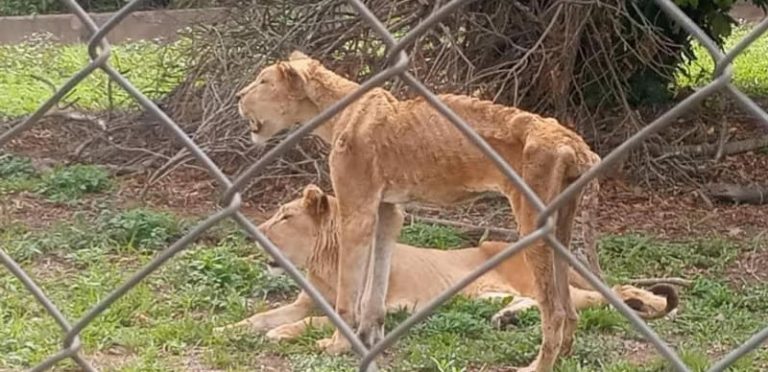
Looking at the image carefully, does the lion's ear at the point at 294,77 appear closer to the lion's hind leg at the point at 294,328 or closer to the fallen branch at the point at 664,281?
the lion's hind leg at the point at 294,328

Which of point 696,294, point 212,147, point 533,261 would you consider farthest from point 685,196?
point 533,261

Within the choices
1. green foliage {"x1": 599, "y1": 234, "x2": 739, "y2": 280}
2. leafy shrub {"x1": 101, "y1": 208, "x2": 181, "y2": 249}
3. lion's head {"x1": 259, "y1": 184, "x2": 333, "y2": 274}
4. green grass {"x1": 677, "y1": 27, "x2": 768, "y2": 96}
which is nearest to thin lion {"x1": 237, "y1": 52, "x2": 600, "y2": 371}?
lion's head {"x1": 259, "y1": 184, "x2": 333, "y2": 274}

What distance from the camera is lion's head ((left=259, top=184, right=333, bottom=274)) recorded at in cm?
486

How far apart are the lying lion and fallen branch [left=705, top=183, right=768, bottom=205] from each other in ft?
6.29

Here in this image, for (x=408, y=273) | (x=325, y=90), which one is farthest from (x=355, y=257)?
(x=325, y=90)

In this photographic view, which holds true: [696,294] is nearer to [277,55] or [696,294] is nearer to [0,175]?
[277,55]

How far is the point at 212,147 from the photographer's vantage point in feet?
21.8

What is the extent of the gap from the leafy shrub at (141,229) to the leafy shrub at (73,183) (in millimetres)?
693

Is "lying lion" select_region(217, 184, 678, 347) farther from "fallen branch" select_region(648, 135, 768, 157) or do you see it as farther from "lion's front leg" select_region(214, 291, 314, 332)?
"fallen branch" select_region(648, 135, 768, 157)

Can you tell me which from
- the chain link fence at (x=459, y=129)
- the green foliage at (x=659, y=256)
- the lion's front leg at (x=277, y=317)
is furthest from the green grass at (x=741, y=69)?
the chain link fence at (x=459, y=129)

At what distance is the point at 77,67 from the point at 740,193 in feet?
21.8

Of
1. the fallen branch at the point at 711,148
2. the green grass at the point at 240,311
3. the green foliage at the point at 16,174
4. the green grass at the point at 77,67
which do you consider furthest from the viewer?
the green grass at the point at 77,67

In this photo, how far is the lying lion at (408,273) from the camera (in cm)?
470

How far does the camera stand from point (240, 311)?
4727 millimetres
